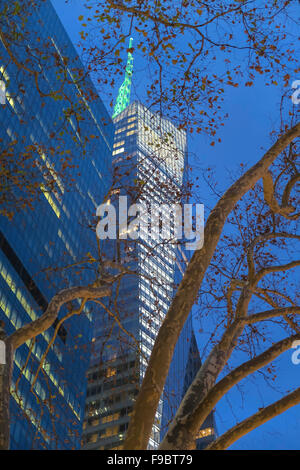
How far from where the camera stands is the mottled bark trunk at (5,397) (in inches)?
189

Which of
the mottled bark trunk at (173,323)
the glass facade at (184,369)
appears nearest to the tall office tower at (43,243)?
the glass facade at (184,369)

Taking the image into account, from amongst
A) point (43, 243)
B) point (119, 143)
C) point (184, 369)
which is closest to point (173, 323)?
point (43, 243)

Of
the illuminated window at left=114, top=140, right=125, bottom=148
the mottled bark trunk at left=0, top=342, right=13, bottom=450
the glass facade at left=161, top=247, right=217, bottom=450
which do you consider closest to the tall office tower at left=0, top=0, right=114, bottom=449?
the glass facade at left=161, top=247, right=217, bottom=450

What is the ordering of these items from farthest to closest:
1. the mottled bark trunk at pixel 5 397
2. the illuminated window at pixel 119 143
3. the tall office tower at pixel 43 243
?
1. the illuminated window at pixel 119 143
2. the tall office tower at pixel 43 243
3. the mottled bark trunk at pixel 5 397

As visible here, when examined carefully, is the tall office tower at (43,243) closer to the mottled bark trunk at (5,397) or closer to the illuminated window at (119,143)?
the illuminated window at (119,143)

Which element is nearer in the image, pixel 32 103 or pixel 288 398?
pixel 288 398

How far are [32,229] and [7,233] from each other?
15.8 ft

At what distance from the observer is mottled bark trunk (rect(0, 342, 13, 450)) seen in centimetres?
479

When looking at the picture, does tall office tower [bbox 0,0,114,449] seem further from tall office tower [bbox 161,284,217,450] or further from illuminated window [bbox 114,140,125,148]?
illuminated window [bbox 114,140,125,148]

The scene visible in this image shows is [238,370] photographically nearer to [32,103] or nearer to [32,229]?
[32,229]

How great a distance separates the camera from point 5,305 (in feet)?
149

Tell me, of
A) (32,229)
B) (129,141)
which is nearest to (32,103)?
(32,229)

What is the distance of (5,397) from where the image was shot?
515 centimetres

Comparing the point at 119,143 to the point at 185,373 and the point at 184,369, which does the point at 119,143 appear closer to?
the point at 184,369
